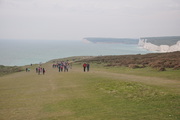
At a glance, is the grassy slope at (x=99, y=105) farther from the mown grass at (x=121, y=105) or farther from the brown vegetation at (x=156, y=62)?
the brown vegetation at (x=156, y=62)

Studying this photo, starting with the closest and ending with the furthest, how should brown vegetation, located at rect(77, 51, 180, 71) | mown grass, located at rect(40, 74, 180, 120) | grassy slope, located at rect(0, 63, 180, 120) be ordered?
mown grass, located at rect(40, 74, 180, 120), grassy slope, located at rect(0, 63, 180, 120), brown vegetation, located at rect(77, 51, 180, 71)

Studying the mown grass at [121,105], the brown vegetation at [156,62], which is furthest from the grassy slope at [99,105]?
the brown vegetation at [156,62]

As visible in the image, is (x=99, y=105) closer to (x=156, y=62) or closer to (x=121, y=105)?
(x=121, y=105)

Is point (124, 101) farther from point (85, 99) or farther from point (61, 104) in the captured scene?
point (61, 104)

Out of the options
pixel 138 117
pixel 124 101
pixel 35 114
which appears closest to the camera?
pixel 138 117

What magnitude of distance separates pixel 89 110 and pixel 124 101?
288 cm

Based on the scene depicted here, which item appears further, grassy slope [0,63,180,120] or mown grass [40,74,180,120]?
grassy slope [0,63,180,120]

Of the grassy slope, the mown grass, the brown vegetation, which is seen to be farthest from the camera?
the brown vegetation

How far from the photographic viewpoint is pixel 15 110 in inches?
600

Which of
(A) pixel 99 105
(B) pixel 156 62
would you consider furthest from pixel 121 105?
(B) pixel 156 62

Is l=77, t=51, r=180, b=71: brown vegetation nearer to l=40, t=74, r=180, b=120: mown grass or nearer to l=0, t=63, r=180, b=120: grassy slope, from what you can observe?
l=40, t=74, r=180, b=120: mown grass

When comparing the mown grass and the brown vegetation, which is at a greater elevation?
the brown vegetation

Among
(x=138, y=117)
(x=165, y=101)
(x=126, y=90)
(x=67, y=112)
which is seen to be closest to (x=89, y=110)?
(x=67, y=112)

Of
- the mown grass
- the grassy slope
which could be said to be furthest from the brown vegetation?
the grassy slope
